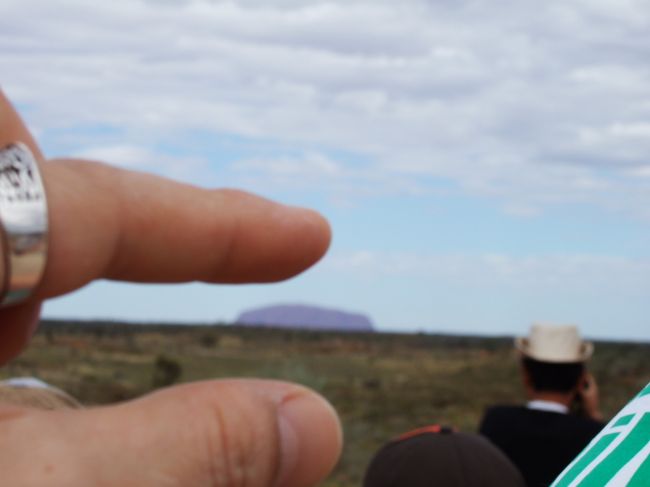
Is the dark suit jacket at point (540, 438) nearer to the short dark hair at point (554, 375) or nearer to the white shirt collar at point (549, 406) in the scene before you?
the white shirt collar at point (549, 406)

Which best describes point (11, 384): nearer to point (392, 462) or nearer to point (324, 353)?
point (392, 462)

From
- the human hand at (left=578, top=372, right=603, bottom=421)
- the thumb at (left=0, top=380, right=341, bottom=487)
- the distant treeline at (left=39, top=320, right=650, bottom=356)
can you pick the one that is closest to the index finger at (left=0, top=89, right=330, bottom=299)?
the thumb at (left=0, top=380, right=341, bottom=487)

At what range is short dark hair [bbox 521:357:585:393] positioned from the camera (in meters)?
6.46

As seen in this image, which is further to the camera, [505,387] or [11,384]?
[505,387]

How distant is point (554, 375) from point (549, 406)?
0.91ft

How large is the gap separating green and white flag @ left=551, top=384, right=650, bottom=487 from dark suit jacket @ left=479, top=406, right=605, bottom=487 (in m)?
4.55

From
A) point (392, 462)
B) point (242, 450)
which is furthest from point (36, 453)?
point (392, 462)

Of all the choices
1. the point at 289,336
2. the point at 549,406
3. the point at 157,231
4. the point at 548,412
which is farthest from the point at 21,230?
the point at 289,336

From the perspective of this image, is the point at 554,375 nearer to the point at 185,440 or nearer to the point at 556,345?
the point at 556,345

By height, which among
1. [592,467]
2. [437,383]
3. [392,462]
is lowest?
[437,383]

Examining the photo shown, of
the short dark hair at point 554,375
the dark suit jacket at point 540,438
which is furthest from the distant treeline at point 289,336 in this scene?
the dark suit jacket at point 540,438

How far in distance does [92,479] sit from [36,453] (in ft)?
0.13

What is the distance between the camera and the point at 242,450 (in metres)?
0.73

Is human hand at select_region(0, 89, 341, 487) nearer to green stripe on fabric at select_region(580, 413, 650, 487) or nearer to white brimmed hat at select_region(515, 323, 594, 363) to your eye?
green stripe on fabric at select_region(580, 413, 650, 487)
